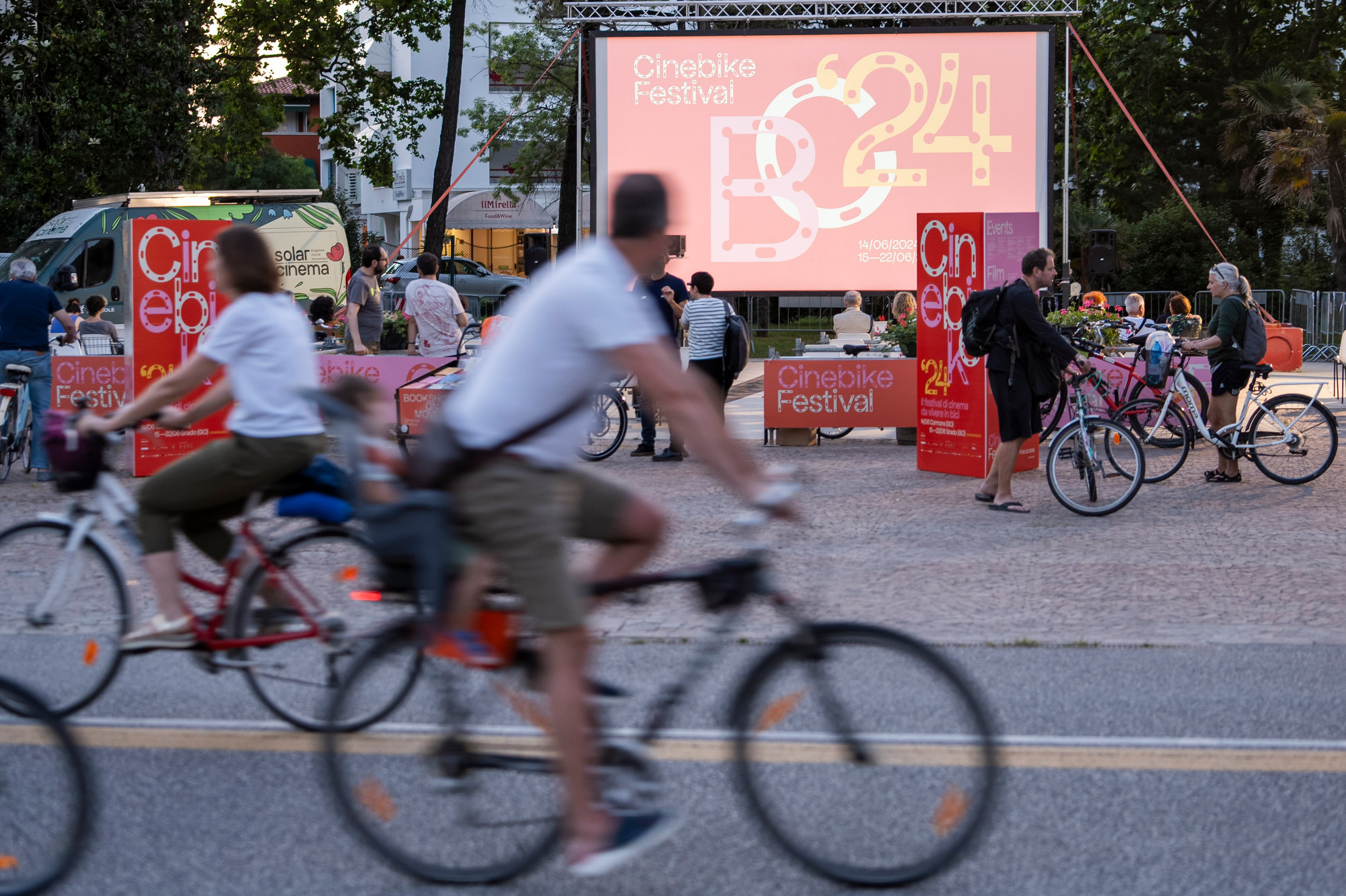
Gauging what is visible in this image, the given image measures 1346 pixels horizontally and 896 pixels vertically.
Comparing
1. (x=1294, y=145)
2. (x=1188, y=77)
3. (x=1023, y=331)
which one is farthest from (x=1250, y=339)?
(x=1188, y=77)

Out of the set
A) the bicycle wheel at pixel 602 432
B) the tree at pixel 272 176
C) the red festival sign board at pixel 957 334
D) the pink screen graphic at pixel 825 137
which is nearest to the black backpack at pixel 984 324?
the red festival sign board at pixel 957 334

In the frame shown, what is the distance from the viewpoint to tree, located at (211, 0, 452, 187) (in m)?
29.1

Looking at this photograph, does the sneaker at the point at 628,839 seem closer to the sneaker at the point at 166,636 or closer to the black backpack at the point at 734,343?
the sneaker at the point at 166,636

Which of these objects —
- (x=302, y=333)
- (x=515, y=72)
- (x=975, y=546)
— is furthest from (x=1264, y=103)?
(x=302, y=333)

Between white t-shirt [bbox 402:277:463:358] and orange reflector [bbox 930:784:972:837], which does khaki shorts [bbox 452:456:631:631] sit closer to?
orange reflector [bbox 930:784:972:837]

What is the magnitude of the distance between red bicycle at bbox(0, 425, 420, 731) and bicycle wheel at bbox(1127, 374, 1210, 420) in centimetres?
841

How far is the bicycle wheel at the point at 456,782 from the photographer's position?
3.61 meters

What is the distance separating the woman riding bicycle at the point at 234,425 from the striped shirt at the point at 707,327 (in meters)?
8.19

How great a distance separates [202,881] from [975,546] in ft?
19.9

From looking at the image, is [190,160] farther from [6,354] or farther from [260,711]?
[260,711]

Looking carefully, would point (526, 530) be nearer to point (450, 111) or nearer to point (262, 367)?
point (262, 367)

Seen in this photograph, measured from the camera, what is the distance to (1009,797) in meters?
4.27

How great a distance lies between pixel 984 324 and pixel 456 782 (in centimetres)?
713

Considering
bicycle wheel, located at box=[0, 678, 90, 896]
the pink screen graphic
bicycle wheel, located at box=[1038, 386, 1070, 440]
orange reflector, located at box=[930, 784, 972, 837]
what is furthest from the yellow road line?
the pink screen graphic
